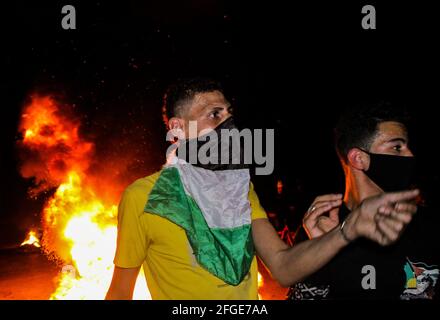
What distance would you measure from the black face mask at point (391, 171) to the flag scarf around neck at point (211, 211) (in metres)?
1.18

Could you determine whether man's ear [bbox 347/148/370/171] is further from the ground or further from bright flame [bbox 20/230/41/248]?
bright flame [bbox 20/230/41/248]

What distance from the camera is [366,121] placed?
10.9 feet

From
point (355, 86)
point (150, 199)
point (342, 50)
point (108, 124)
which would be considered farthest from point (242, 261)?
point (355, 86)

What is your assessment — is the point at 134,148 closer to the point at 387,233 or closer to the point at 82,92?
the point at 82,92

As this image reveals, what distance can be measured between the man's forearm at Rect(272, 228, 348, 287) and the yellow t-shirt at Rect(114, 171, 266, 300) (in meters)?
0.27

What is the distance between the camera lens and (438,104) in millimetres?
16578

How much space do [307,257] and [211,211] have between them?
75cm

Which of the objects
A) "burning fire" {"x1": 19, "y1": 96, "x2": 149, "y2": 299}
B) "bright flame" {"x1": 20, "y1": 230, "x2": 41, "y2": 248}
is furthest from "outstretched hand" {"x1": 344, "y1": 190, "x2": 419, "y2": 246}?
Answer: "bright flame" {"x1": 20, "y1": 230, "x2": 41, "y2": 248}

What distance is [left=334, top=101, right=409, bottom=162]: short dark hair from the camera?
326cm

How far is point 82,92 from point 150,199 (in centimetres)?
1371

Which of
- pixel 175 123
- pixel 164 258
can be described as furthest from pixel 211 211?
pixel 175 123

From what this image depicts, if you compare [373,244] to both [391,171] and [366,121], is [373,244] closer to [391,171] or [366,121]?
[391,171]

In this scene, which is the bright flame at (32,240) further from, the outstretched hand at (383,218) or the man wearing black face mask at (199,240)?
the outstretched hand at (383,218)

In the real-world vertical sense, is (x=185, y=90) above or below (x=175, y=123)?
above
